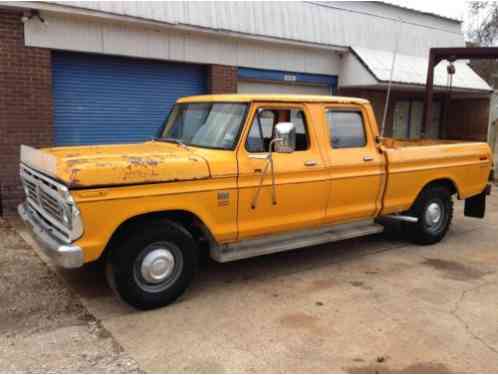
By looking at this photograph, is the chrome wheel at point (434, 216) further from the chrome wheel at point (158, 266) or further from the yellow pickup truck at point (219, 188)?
the chrome wheel at point (158, 266)

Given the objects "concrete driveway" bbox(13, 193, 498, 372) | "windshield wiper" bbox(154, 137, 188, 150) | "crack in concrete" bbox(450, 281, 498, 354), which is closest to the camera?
"concrete driveway" bbox(13, 193, 498, 372)

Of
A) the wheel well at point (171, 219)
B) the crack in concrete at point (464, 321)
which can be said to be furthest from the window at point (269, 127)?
the crack in concrete at point (464, 321)

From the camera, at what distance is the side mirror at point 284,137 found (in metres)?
4.69

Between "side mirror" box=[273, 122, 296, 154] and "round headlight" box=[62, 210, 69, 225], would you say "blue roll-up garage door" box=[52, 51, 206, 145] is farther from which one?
"side mirror" box=[273, 122, 296, 154]

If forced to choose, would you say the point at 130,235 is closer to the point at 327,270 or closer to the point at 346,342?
the point at 346,342

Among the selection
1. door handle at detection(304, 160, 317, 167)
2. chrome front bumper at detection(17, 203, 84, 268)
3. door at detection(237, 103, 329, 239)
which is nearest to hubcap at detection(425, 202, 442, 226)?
door at detection(237, 103, 329, 239)

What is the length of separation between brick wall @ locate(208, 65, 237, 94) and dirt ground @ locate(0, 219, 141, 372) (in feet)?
19.9

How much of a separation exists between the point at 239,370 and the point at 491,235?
5750 millimetres

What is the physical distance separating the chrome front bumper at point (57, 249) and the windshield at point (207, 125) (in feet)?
5.55

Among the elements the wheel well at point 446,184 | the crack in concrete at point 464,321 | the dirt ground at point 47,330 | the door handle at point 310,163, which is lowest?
the dirt ground at point 47,330

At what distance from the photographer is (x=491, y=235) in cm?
764

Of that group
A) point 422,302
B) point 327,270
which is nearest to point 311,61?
point 327,270

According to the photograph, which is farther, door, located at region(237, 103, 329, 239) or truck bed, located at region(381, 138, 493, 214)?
truck bed, located at region(381, 138, 493, 214)

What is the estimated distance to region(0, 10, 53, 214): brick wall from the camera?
7.93 m
